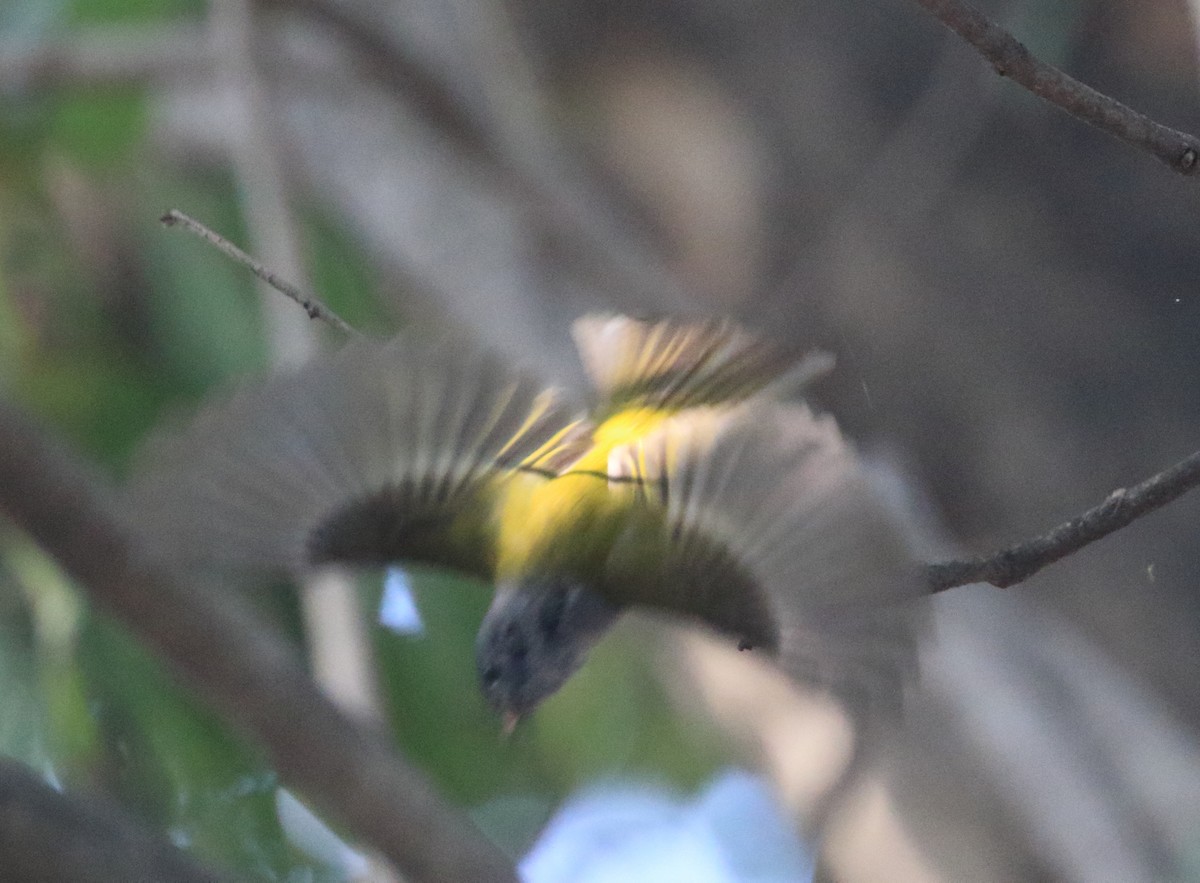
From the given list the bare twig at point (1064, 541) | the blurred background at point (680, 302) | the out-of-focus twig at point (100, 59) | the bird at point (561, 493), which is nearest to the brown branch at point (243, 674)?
the bird at point (561, 493)

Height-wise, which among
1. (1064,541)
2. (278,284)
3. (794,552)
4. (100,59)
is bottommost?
(100,59)

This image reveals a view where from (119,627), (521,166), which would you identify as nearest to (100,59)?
(521,166)

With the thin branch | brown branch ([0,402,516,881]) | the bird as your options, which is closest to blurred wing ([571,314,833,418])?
the bird

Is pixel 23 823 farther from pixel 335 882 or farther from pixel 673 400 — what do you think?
pixel 335 882

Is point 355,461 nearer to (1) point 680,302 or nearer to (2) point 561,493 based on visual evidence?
(2) point 561,493

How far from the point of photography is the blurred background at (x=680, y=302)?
201cm

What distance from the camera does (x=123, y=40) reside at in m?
Answer: 2.72

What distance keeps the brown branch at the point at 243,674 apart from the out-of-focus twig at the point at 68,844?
0.13 meters

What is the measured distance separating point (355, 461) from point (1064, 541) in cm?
61

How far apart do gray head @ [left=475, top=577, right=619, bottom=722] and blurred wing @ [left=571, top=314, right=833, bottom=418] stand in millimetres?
197

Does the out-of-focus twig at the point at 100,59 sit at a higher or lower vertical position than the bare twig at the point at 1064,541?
lower

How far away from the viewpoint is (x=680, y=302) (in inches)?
99.1

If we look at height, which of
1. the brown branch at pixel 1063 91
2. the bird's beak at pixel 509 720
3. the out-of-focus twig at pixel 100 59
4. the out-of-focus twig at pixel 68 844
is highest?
the brown branch at pixel 1063 91

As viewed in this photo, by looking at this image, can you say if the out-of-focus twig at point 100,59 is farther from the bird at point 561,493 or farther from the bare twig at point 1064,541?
the bare twig at point 1064,541
